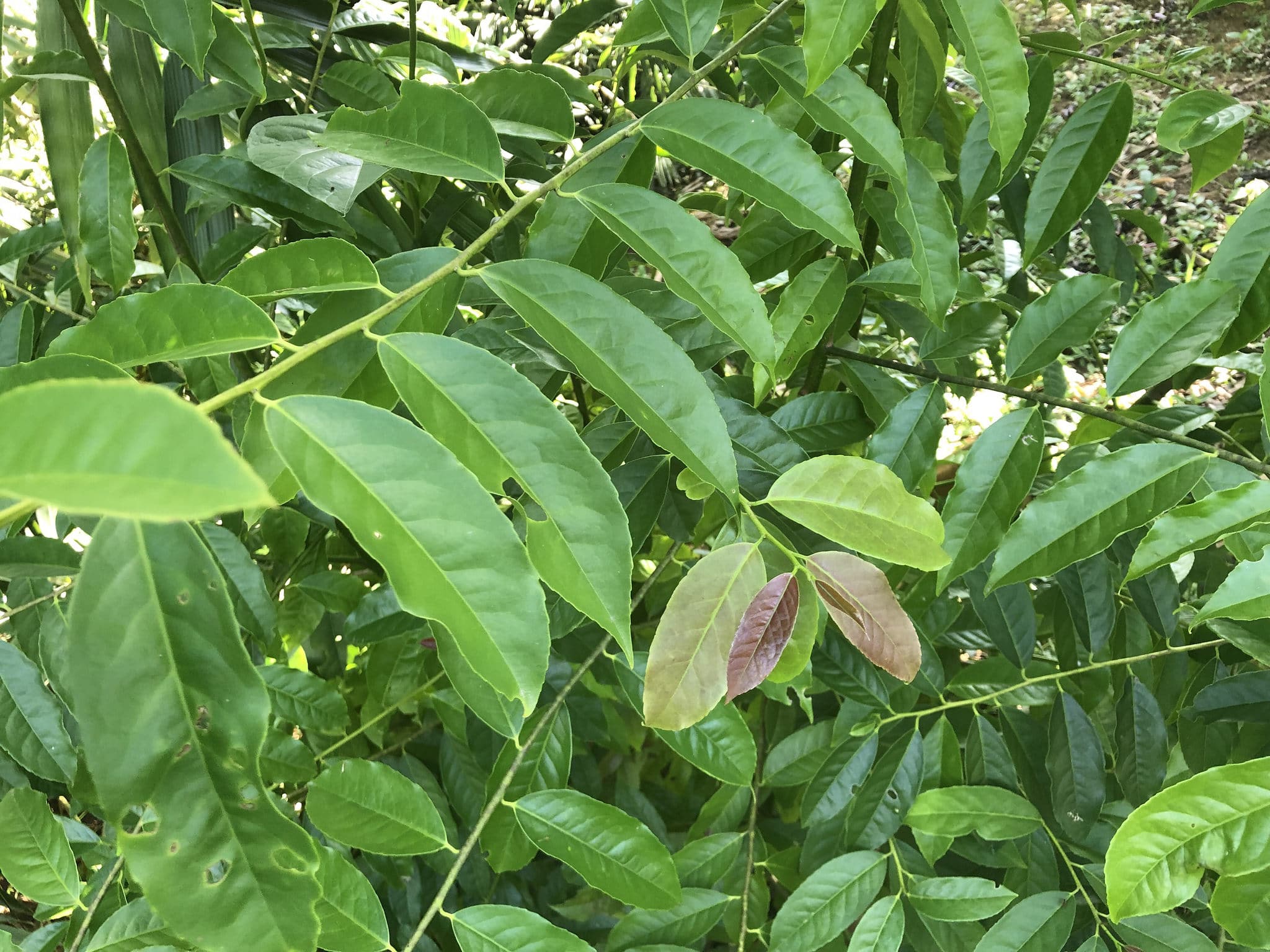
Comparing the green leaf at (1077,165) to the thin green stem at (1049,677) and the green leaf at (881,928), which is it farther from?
the green leaf at (881,928)

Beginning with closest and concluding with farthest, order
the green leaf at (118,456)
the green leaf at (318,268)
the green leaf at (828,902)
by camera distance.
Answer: the green leaf at (118,456)
the green leaf at (318,268)
the green leaf at (828,902)

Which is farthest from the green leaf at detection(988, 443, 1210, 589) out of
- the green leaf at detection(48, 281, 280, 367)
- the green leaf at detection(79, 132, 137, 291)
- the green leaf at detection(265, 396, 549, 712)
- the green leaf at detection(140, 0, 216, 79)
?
the green leaf at detection(79, 132, 137, 291)

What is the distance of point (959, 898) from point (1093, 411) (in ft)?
1.27

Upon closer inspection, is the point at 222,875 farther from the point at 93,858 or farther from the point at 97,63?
the point at 97,63

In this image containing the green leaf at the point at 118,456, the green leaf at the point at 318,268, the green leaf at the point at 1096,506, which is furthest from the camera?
the green leaf at the point at 1096,506

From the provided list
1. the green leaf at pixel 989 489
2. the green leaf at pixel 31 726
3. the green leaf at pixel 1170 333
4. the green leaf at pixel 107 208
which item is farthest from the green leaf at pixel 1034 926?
the green leaf at pixel 107 208

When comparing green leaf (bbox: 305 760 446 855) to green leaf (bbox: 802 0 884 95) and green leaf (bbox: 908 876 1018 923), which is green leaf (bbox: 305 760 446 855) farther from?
green leaf (bbox: 802 0 884 95)

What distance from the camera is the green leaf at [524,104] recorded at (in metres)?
0.59

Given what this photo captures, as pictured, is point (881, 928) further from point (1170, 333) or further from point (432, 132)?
point (432, 132)

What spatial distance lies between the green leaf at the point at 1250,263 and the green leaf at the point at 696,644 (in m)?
0.41

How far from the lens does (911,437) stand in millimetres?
612

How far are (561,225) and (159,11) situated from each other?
1.07ft

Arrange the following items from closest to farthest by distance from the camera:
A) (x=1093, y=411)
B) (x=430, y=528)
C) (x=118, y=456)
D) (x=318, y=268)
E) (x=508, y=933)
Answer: (x=118, y=456) < (x=430, y=528) < (x=318, y=268) < (x=508, y=933) < (x=1093, y=411)

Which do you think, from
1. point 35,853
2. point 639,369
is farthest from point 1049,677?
point 35,853
